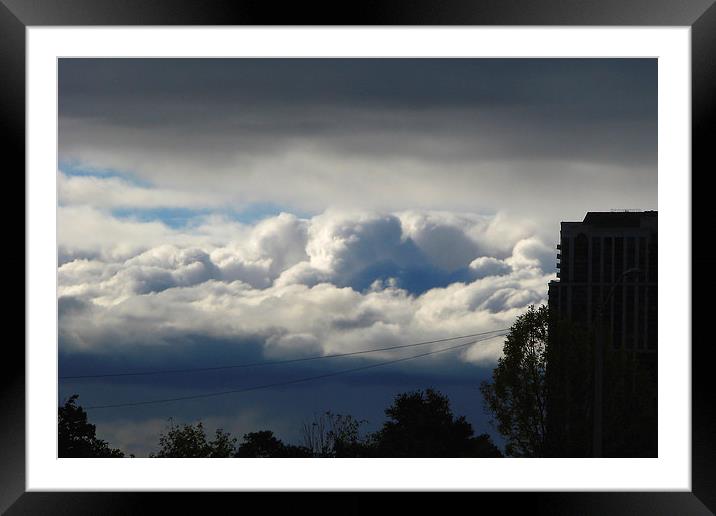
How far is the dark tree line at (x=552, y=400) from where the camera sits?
17969mm

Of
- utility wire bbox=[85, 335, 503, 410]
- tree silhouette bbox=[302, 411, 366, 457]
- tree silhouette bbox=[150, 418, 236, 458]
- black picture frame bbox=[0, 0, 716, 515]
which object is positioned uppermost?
black picture frame bbox=[0, 0, 716, 515]

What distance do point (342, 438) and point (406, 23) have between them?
17543 millimetres

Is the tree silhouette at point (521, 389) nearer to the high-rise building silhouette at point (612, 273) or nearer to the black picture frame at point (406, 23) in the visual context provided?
the black picture frame at point (406, 23)

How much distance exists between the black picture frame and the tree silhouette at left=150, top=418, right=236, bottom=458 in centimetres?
1811


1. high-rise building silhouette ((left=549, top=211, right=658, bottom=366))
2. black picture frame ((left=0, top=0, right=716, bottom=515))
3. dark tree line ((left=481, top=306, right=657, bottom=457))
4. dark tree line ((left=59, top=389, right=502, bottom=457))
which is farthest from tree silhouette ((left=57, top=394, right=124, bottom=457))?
high-rise building silhouette ((left=549, top=211, right=658, bottom=366))

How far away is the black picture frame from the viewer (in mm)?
2857

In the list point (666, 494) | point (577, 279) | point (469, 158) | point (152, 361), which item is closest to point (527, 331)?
point (469, 158)

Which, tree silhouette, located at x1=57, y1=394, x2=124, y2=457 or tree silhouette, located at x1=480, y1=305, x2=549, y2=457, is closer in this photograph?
tree silhouette, located at x1=480, y1=305, x2=549, y2=457

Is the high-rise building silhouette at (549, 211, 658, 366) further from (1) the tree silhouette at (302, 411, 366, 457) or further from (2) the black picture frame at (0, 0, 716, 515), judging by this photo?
(2) the black picture frame at (0, 0, 716, 515)

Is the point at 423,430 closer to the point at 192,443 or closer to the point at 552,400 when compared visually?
the point at 552,400

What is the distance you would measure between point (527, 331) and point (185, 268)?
9.19 metres

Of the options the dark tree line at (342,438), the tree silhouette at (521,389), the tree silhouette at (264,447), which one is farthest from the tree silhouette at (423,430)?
the tree silhouette at (521,389)

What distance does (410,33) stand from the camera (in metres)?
3.10

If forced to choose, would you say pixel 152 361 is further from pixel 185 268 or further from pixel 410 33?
pixel 410 33
